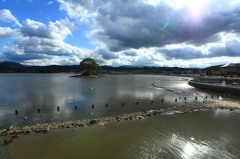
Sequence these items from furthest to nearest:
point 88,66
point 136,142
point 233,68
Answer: point 88,66, point 233,68, point 136,142

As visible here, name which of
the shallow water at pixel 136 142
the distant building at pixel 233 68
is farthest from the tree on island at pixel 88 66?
the shallow water at pixel 136 142

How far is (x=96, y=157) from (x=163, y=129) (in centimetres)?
800

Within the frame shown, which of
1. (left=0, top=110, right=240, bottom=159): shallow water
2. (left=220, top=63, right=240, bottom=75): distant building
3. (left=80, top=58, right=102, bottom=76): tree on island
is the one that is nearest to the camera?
(left=0, top=110, right=240, bottom=159): shallow water

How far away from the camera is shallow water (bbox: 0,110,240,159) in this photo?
10273 mm

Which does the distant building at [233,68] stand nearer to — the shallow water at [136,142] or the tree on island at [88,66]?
the shallow water at [136,142]

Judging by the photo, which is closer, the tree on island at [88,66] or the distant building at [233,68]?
the distant building at [233,68]

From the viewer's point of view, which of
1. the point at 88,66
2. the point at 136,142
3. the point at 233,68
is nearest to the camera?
the point at 136,142

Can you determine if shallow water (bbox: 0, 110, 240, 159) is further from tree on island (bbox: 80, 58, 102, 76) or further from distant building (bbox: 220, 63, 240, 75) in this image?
tree on island (bbox: 80, 58, 102, 76)

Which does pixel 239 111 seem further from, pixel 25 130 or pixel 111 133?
pixel 25 130

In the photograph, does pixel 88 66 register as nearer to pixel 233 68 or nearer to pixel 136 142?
pixel 233 68

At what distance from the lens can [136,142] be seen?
11.9 m

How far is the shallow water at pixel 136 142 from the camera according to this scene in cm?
1027

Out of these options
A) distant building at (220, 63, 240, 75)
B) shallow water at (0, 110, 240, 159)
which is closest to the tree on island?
distant building at (220, 63, 240, 75)

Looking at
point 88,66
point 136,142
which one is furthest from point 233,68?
point 88,66
